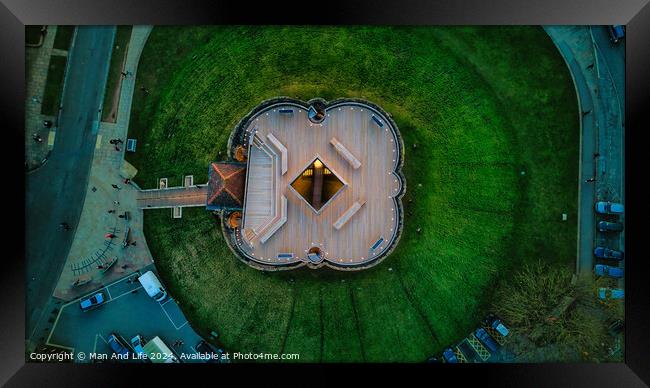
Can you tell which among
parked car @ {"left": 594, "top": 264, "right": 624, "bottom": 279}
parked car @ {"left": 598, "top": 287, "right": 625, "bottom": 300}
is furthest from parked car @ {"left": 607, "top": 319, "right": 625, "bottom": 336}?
parked car @ {"left": 594, "top": 264, "right": 624, "bottom": 279}

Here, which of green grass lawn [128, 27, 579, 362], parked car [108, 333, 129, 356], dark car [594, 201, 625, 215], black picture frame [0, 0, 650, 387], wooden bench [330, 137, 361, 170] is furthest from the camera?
green grass lawn [128, 27, 579, 362]

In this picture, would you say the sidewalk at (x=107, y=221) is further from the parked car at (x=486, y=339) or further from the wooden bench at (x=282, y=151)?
the parked car at (x=486, y=339)

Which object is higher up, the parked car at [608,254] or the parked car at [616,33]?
the parked car at [616,33]

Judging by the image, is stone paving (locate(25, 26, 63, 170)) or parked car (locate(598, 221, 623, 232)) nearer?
parked car (locate(598, 221, 623, 232))

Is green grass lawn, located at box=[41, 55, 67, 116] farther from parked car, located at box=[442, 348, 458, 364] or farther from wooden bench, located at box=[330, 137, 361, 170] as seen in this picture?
parked car, located at box=[442, 348, 458, 364]

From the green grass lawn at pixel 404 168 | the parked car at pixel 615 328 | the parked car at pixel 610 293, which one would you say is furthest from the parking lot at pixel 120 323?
the parked car at pixel 615 328

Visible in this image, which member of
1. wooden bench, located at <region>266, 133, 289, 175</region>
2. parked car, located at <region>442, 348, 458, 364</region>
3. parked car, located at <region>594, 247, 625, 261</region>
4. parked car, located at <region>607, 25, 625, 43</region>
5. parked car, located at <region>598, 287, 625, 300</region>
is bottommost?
parked car, located at <region>442, 348, 458, 364</region>
